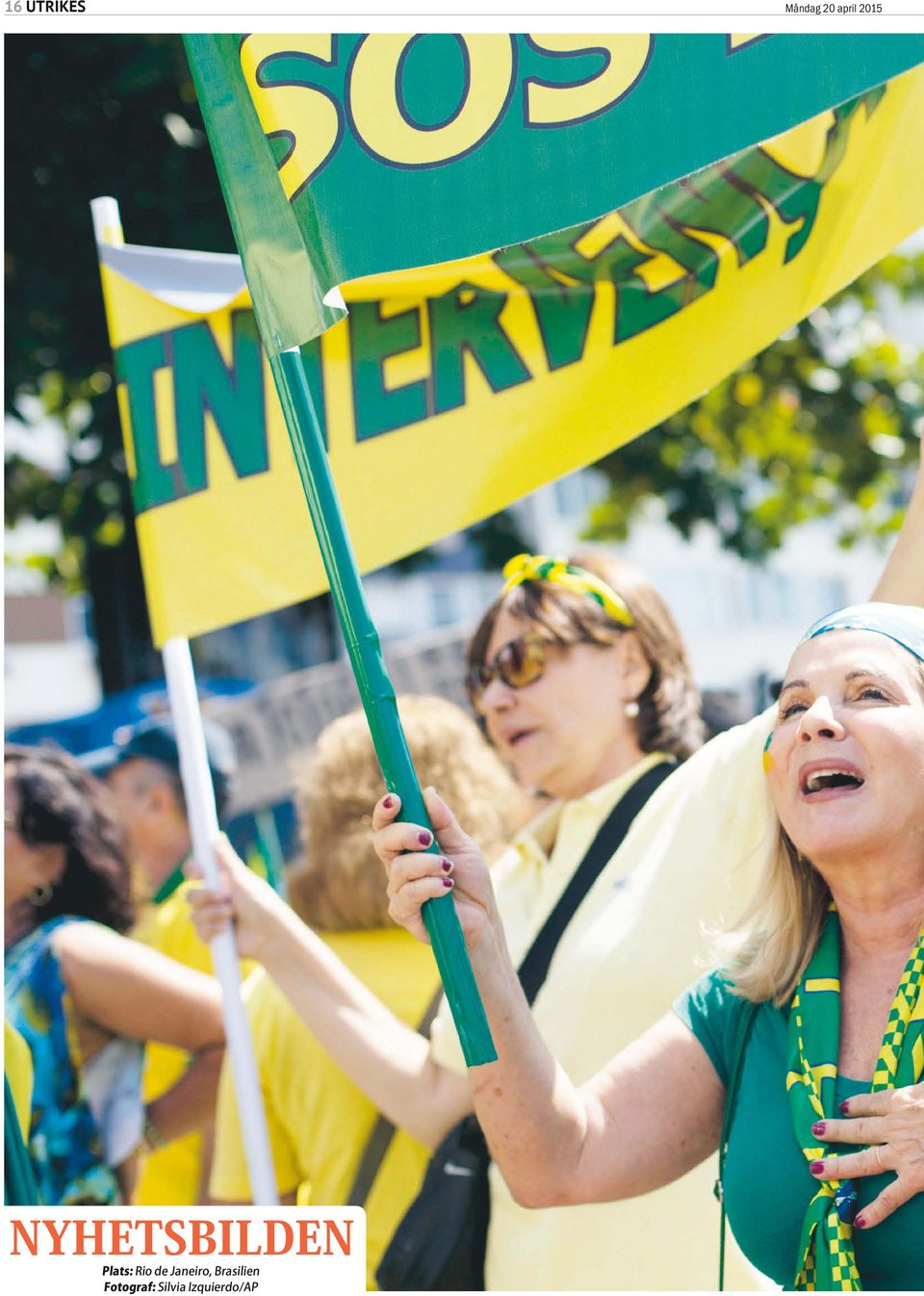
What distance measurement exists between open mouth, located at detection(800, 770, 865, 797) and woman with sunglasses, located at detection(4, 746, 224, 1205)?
5.99 ft

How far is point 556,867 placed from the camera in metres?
2.76

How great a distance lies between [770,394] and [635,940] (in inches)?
207

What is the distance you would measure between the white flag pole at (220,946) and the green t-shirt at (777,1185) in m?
0.98

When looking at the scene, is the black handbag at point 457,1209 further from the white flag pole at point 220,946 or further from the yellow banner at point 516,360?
the yellow banner at point 516,360

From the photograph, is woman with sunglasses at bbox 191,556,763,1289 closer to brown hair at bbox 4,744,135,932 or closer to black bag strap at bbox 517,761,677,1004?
black bag strap at bbox 517,761,677,1004

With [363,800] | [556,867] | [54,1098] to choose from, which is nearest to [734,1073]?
[556,867]

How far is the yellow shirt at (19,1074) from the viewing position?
121 inches

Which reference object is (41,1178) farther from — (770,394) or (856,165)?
(770,394)

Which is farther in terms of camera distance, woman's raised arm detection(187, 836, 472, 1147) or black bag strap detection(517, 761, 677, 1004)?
woman's raised arm detection(187, 836, 472, 1147)

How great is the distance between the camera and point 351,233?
197cm

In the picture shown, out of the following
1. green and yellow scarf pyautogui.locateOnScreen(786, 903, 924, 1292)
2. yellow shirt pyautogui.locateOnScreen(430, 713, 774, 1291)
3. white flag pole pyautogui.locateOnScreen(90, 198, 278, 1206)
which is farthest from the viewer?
white flag pole pyautogui.locateOnScreen(90, 198, 278, 1206)

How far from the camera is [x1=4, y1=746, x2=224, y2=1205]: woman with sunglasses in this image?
10.4ft

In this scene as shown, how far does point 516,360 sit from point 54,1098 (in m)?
1.73

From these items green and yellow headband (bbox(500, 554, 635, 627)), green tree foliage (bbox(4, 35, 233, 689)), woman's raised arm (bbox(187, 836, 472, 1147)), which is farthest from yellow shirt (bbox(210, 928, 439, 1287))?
green tree foliage (bbox(4, 35, 233, 689))
